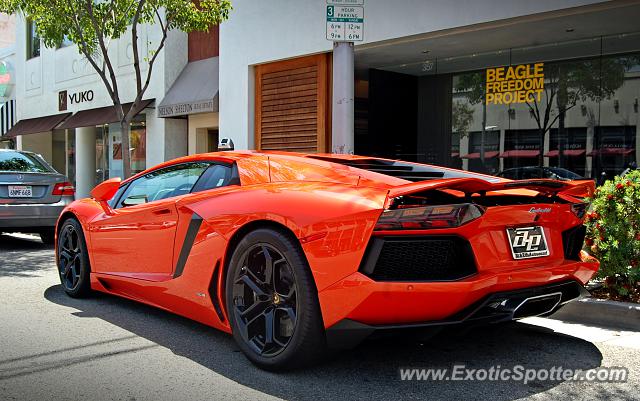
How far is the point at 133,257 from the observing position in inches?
184

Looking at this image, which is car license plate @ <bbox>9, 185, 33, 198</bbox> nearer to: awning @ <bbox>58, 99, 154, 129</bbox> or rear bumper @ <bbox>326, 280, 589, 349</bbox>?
rear bumper @ <bbox>326, 280, 589, 349</bbox>

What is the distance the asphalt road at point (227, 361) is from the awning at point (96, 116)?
42.4 feet

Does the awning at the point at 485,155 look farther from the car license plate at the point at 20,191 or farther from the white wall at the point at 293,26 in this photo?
the car license plate at the point at 20,191

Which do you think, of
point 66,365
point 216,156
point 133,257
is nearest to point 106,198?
point 133,257

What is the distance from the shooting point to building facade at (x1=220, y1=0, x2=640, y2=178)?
1005 cm

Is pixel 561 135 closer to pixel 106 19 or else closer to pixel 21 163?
pixel 106 19

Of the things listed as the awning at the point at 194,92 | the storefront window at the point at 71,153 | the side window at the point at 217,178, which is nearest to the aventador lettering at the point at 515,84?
the awning at the point at 194,92

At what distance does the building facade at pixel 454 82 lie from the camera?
1005cm

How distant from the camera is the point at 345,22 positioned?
703 centimetres

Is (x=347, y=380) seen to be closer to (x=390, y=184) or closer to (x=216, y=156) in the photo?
(x=390, y=184)

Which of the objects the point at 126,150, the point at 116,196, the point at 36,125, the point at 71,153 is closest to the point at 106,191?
the point at 116,196

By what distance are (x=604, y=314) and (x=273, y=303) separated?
2790 millimetres

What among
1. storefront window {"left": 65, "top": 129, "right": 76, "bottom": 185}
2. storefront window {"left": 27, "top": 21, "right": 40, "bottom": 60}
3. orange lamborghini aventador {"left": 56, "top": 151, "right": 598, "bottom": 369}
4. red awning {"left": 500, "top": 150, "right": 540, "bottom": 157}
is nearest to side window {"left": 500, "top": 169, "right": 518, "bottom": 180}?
red awning {"left": 500, "top": 150, "right": 540, "bottom": 157}

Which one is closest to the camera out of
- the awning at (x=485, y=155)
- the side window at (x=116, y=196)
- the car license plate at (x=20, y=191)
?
the side window at (x=116, y=196)
